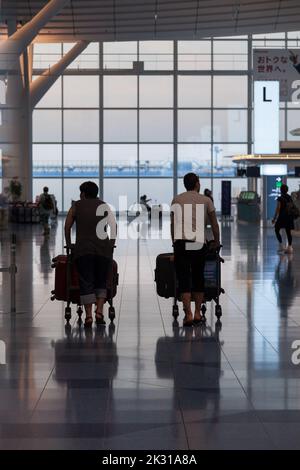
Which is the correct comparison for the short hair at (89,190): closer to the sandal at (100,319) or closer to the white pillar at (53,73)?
the sandal at (100,319)

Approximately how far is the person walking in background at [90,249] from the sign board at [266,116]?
2704 centimetres

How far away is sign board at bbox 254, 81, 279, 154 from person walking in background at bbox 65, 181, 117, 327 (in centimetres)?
2704

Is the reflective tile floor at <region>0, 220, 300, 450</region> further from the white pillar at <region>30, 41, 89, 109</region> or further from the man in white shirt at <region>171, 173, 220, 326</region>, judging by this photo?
the white pillar at <region>30, 41, 89, 109</region>

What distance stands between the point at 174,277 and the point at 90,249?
153 cm

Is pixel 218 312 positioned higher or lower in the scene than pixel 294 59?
lower

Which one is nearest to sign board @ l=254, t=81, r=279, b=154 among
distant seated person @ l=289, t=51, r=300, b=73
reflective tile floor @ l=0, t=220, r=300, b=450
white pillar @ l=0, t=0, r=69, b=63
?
distant seated person @ l=289, t=51, r=300, b=73

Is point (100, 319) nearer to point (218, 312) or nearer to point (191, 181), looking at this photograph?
point (218, 312)

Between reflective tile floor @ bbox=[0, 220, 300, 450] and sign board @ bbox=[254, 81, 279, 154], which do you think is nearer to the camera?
reflective tile floor @ bbox=[0, 220, 300, 450]

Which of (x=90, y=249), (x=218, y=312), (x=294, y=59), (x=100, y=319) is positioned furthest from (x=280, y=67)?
(x=90, y=249)

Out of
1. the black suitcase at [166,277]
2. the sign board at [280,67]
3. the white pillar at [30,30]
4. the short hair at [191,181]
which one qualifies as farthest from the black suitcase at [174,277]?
the sign board at [280,67]

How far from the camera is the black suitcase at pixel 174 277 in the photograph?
12.0 meters

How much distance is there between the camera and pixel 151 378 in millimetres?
7930

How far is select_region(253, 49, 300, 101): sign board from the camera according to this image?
1442 inches
